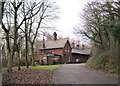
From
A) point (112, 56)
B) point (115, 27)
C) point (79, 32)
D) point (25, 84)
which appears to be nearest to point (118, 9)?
point (115, 27)

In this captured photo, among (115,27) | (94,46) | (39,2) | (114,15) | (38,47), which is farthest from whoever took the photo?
(38,47)

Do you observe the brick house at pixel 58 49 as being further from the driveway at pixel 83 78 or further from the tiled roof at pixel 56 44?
the driveway at pixel 83 78

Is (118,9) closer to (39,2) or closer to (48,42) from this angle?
(39,2)

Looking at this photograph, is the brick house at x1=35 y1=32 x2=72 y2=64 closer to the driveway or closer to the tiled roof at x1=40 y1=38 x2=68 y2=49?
the tiled roof at x1=40 y1=38 x2=68 y2=49

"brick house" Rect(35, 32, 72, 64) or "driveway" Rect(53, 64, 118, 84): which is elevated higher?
"brick house" Rect(35, 32, 72, 64)

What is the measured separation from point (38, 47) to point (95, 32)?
28.5 metres

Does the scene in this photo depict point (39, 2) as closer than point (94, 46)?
Yes

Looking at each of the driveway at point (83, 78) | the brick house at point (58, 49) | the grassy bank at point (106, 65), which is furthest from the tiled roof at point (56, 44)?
the driveway at point (83, 78)

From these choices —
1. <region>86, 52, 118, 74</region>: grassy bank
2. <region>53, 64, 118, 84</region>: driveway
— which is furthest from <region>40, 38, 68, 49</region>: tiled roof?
<region>53, 64, 118, 84</region>: driveway

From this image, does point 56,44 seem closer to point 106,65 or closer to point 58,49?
point 58,49

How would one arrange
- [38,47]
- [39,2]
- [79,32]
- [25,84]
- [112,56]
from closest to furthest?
1. [25,84]
2. [112,56]
3. [39,2]
4. [79,32]
5. [38,47]

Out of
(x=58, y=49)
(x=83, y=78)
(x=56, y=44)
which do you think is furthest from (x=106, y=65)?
(x=56, y=44)

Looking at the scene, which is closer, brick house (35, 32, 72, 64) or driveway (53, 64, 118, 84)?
driveway (53, 64, 118, 84)

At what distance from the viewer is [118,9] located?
25141 millimetres
